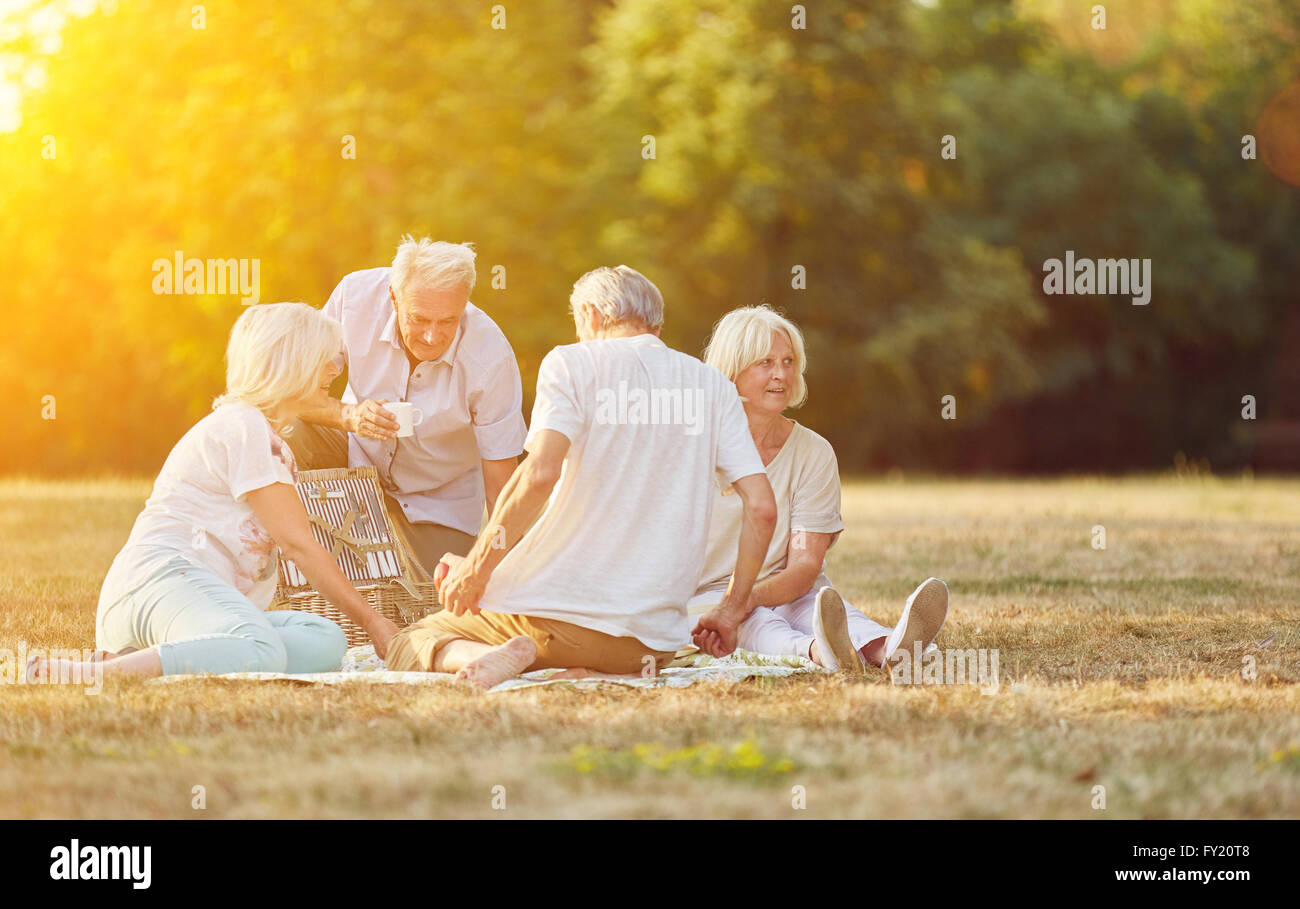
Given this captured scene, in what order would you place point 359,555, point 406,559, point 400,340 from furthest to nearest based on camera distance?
point 400,340 < point 406,559 < point 359,555

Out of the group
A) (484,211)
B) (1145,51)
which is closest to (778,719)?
(484,211)

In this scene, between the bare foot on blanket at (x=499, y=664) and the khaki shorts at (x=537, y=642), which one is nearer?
the bare foot on blanket at (x=499, y=664)

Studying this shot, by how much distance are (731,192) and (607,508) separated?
25.1m

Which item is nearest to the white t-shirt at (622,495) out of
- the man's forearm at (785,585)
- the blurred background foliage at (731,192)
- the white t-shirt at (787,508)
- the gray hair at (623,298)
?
→ the gray hair at (623,298)

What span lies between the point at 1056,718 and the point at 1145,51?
119ft

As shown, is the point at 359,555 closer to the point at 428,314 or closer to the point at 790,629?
the point at 428,314

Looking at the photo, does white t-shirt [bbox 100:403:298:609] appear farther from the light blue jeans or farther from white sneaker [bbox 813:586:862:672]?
white sneaker [bbox 813:586:862:672]

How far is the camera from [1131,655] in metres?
5.63

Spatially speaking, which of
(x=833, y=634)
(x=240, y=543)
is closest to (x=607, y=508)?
(x=833, y=634)

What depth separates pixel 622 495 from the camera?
4.73 meters

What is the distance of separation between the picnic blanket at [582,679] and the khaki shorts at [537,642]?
0.05 meters

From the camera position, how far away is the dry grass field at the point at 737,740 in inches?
132

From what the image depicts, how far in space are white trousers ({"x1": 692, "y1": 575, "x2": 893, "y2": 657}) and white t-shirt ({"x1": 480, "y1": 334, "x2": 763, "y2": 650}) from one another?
2.41ft

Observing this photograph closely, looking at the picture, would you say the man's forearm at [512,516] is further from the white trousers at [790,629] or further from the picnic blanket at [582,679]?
the white trousers at [790,629]
